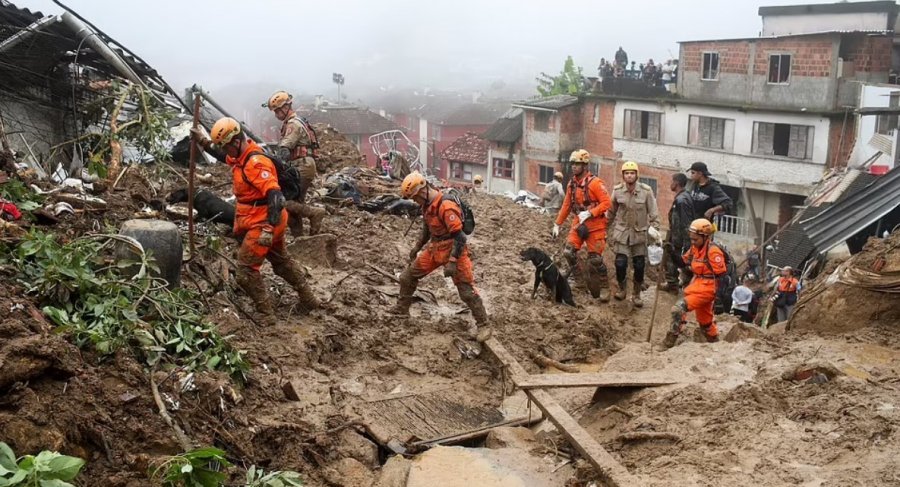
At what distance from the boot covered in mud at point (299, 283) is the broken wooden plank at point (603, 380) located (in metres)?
2.43

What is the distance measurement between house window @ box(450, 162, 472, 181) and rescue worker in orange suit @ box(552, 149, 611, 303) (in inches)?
1328

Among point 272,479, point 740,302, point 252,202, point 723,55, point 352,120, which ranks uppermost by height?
point 723,55

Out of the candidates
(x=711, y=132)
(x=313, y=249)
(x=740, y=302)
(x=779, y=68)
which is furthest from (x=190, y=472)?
(x=711, y=132)

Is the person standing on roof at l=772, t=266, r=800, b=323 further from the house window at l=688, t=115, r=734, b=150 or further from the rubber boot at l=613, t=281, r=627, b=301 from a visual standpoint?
the house window at l=688, t=115, r=734, b=150

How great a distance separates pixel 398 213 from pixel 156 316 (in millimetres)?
7057

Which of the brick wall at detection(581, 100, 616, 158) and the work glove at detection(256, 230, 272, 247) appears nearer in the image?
the work glove at detection(256, 230, 272, 247)

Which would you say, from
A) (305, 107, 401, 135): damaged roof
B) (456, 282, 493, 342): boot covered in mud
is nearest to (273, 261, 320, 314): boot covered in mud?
(456, 282, 493, 342): boot covered in mud

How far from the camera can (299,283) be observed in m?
7.81

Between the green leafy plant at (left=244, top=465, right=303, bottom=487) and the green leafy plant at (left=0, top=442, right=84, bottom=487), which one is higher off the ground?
the green leafy plant at (left=0, top=442, right=84, bottom=487)

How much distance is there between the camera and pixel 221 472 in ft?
14.0

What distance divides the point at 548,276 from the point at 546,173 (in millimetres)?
30159

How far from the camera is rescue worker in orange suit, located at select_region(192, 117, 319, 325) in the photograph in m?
7.22

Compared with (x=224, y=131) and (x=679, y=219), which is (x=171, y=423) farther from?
(x=679, y=219)

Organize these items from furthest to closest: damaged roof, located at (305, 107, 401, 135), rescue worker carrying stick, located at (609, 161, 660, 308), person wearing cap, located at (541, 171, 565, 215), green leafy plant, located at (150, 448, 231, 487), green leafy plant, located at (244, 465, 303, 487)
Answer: damaged roof, located at (305, 107, 401, 135), person wearing cap, located at (541, 171, 565, 215), rescue worker carrying stick, located at (609, 161, 660, 308), green leafy plant, located at (244, 465, 303, 487), green leafy plant, located at (150, 448, 231, 487)
